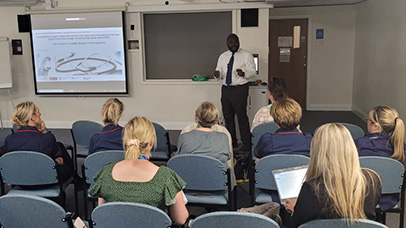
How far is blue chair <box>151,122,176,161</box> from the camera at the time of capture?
13.6 feet

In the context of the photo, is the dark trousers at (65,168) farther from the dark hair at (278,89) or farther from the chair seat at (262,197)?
the dark hair at (278,89)

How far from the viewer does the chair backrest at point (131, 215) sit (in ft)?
6.54

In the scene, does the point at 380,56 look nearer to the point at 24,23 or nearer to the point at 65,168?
the point at 65,168

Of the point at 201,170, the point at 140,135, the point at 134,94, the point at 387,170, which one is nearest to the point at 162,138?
the point at 201,170

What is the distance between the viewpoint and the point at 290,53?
9102mm

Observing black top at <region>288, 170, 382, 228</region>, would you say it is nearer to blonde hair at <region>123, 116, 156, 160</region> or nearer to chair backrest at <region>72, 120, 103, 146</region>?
blonde hair at <region>123, 116, 156, 160</region>

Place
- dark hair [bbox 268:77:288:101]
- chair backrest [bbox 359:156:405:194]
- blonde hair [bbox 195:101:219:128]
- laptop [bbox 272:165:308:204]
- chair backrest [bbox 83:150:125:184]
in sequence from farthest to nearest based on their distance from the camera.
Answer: dark hair [bbox 268:77:288:101], blonde hair [bbox 195:101:219:128], chair backrest [bbox 83:150:125:184], chair backrest [bbox 359:156:405:194], laptop [bbox 272:165:308:204]

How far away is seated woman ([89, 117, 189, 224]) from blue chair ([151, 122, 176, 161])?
1.78 meters

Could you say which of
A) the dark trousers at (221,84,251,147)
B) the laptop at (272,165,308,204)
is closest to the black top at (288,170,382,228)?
the laptop at (272,165,308,204)

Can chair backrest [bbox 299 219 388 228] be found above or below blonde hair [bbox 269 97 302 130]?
below

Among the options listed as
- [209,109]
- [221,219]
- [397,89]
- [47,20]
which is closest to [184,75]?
[47,20]

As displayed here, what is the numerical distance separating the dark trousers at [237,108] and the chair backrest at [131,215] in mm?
4062

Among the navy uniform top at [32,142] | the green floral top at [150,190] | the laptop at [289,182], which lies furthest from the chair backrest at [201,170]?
the navy uniform top at [32,142]

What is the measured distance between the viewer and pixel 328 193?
1.91 meters
